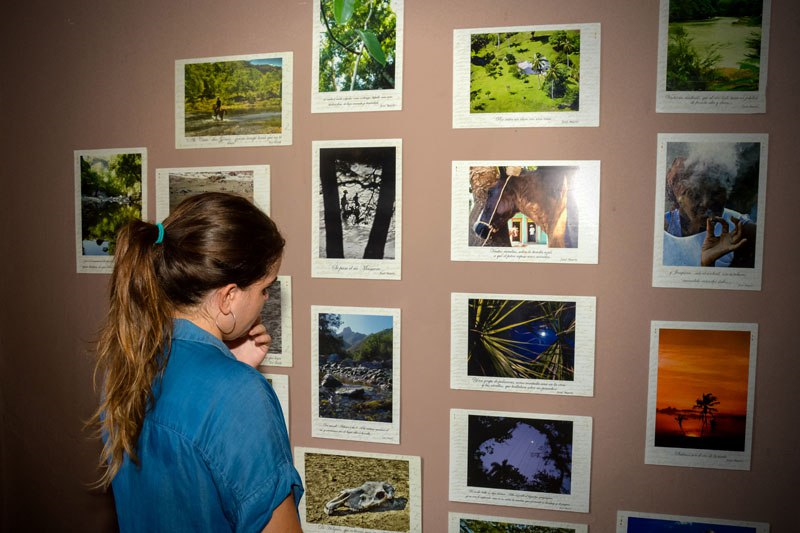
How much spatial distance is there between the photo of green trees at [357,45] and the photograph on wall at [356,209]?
15 centimetres

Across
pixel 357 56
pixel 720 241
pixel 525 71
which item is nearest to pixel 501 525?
pixel 720 241

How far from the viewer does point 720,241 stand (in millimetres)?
1103

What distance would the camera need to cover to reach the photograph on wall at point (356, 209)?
1.21 m

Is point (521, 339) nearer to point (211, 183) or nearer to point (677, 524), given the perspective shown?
point (677, 524)

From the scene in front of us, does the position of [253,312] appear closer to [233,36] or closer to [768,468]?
[233,36]

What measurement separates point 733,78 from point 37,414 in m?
2.01

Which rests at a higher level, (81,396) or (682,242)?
(682,242)

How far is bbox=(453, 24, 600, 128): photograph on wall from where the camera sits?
3.70 ft

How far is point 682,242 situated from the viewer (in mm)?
1112

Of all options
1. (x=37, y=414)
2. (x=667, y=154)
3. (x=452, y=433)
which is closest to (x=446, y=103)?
(x=667, y=154)

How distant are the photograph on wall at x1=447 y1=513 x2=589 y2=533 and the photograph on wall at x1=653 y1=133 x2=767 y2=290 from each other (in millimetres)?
619

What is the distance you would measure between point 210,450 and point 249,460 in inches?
2.2

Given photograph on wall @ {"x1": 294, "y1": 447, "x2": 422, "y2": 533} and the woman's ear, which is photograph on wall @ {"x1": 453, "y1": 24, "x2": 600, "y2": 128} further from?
photograph on wall @ {"x1": 294, "y1": 447, "x2": 422, "y2": 533}

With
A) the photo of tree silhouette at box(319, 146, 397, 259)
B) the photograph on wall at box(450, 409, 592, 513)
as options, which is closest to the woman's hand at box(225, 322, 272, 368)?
the photo of tree silhouette at box(319, 146, 397, 259)
